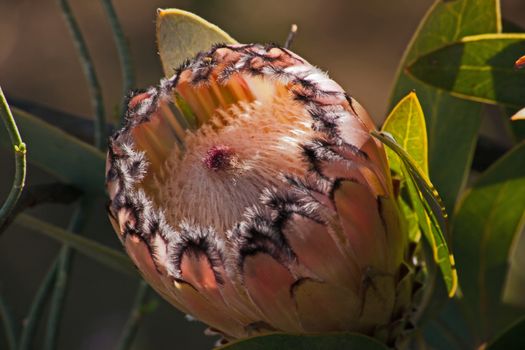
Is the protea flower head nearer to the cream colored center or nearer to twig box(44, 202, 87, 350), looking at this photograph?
the cream colored center

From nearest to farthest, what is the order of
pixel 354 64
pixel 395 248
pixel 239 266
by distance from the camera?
pixel 239 266
pixel 395 248
pixel 354 64

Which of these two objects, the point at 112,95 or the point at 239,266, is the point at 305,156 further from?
the point at 112,95

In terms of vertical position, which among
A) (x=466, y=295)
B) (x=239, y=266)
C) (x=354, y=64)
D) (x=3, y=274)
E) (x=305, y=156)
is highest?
(x=305, y=156)

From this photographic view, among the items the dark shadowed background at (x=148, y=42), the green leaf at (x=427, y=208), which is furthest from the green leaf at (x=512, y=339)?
the dark shadowed background at (x=148, y=42)

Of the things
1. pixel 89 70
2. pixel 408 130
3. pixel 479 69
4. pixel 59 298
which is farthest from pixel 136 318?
pixel 479 69

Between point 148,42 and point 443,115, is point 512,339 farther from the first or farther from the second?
point 148,42

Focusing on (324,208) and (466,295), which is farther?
(466,295)

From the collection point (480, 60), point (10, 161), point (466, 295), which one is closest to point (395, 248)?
point (480, 60)
